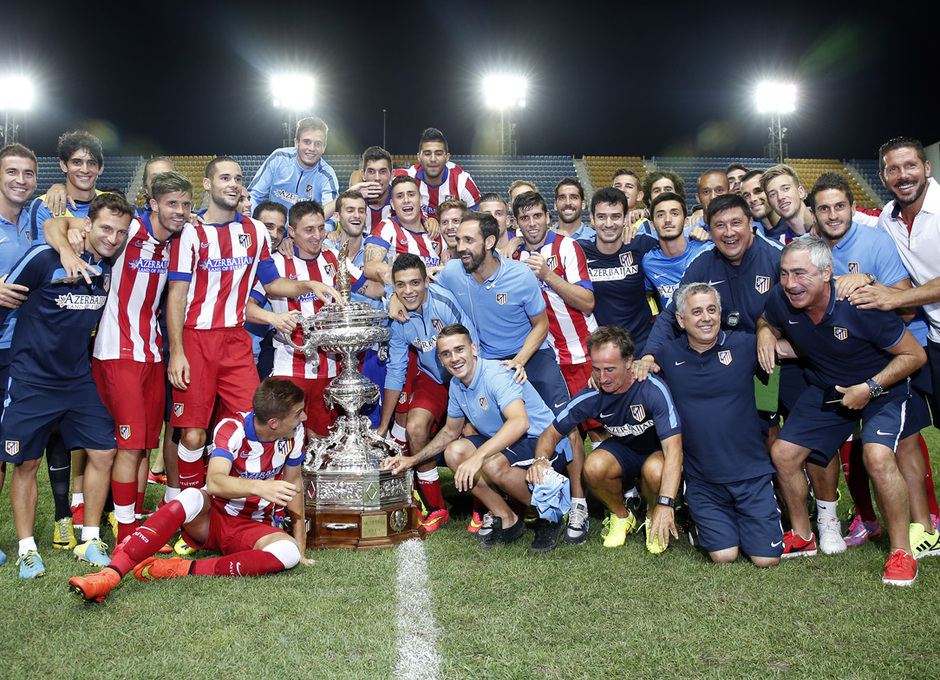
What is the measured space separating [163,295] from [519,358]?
2.45 m

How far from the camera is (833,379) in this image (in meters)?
3.95

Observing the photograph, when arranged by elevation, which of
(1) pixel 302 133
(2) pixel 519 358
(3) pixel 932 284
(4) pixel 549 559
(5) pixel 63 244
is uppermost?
(1) pixel 302 133

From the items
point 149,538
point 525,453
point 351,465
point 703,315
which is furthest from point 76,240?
point 703,315

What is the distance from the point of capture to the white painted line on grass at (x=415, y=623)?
2.62 m

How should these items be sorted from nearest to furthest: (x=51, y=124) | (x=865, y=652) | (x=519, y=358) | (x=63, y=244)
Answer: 1. (x=865, y=652)
2. (x=63, y=244)
3. (x=519, y=358)
4. (x=51, y=124)

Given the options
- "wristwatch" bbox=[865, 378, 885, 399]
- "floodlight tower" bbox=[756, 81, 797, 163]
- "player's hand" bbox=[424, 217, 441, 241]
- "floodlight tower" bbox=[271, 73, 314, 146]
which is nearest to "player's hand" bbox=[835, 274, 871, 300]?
"wristwatch" bbox=[865, 378, 885, 399]

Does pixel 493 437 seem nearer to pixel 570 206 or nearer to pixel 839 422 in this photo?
pixel 839 422

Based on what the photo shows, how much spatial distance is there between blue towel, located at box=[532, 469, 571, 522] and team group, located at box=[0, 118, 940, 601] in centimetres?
2

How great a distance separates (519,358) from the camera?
461cm

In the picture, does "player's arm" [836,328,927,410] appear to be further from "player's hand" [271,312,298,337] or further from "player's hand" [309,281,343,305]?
"player's hand" [271,312,298,337]

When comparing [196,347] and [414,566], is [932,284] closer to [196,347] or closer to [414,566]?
[414,566]

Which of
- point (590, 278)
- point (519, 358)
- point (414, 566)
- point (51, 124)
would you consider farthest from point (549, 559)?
point (51, 124)

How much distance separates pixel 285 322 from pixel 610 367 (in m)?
2.09

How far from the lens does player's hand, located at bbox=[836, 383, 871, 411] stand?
12.3 ft
